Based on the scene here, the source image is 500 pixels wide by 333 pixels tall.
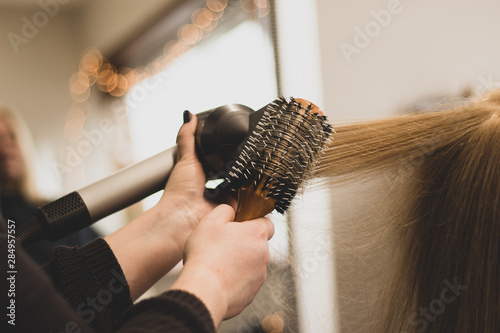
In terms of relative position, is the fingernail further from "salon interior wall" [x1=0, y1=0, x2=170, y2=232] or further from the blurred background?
"salon interior wall" [x1=0, y1=0, x2=170, y2=232]

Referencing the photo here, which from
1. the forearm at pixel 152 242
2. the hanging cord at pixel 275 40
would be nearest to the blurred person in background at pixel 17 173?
the forearm at pixel 152 242

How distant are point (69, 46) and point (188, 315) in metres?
2.23

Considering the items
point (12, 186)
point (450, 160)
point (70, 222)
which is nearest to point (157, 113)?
point (12, 186)

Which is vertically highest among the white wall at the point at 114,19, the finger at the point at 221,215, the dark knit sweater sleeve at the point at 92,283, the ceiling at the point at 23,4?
the ceiling at the point at 23,4

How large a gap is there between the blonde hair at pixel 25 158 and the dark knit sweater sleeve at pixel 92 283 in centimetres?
94

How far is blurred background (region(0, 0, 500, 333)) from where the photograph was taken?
68 cm

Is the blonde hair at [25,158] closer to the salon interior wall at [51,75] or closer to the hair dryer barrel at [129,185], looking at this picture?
the salon interior wall at [51,75]

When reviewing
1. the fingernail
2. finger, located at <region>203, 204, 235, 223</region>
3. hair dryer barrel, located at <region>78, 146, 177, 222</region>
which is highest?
the fingernail

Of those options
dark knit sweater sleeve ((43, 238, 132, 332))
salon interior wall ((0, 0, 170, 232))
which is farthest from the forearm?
salon interior wall ((0, 0, 170, 232))

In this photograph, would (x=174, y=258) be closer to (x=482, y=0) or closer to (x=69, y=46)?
(x=482, y=0)

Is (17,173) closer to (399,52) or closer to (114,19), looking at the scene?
(114,19)

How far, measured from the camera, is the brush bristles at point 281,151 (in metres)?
0.46

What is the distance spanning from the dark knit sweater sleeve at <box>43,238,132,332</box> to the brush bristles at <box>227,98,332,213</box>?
22 cm

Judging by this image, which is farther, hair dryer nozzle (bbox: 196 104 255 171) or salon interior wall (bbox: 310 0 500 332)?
salon interior wall (bbox: 310 0 500 332)
